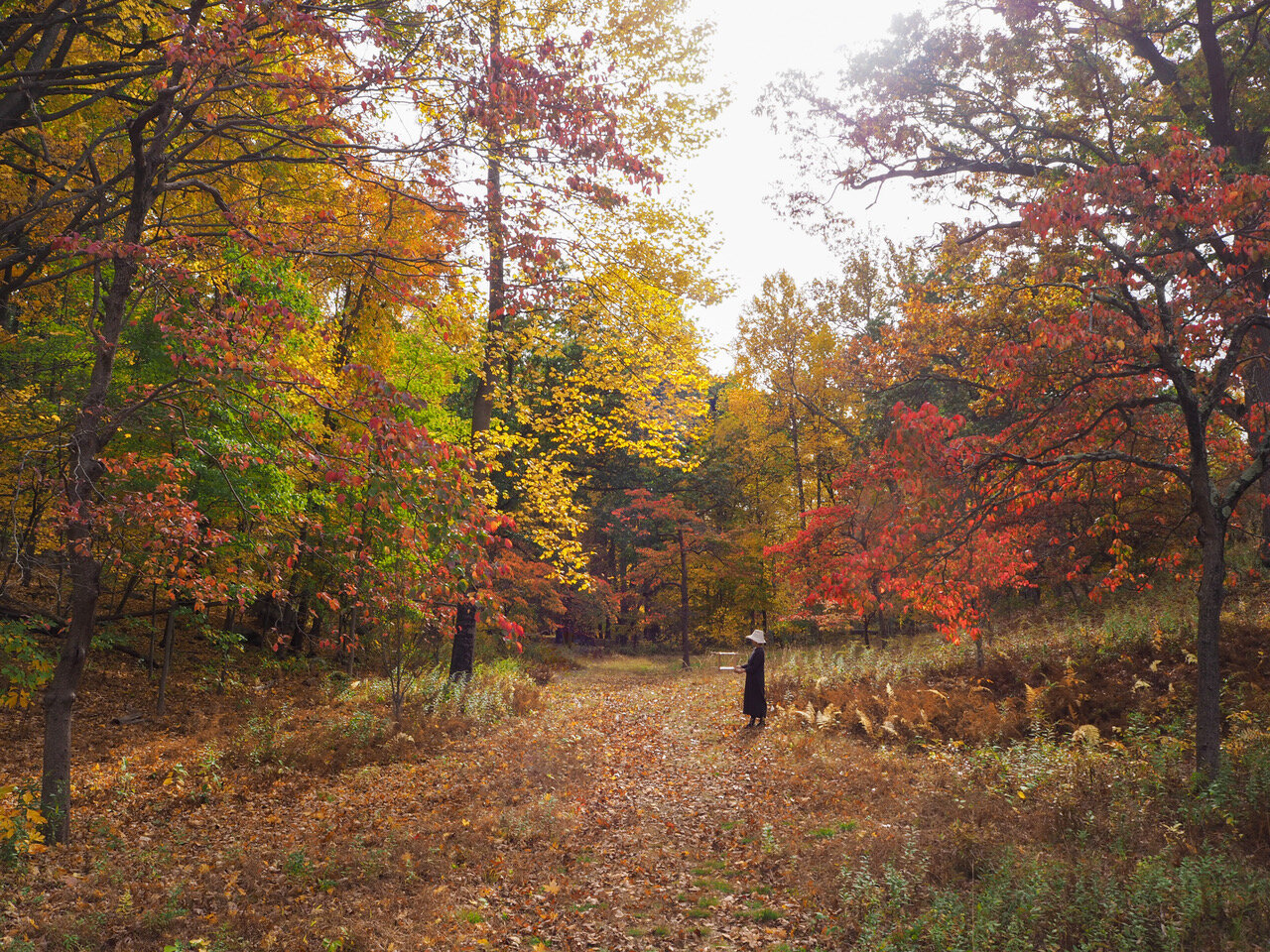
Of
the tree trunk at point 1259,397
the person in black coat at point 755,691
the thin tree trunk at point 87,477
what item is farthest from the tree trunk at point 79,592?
the tree trunk at point 1259,397

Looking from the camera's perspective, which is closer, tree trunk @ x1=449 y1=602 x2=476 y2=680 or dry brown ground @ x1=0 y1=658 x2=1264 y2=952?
dry brown ground @ x1=0 y1=658 x2=1264 y2=952

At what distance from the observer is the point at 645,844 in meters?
7.58

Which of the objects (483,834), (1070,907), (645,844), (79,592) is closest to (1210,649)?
(1070,907)

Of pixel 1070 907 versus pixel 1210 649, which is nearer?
pixel 1070 907

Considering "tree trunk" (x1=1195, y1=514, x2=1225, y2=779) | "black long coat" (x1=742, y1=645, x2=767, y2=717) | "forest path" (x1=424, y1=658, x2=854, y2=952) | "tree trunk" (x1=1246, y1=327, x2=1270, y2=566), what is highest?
"tree trunk" (x1=1246, y1=327, x2=1270, y2=566)

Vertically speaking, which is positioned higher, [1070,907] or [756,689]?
[1070,907]

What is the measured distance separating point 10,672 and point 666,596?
29.6 m

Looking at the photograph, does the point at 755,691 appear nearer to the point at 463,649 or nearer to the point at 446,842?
the point at 463,649

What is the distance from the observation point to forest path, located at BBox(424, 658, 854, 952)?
18.6 ft

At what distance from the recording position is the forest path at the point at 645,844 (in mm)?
5668

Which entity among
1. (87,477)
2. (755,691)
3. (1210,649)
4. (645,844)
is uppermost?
(87,477)

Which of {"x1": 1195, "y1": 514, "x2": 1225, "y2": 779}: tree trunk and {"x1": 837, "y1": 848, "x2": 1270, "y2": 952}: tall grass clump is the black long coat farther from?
{"x1": 837, "y1": 848, "x2": 1270, "y2": 952}: tall grass clump

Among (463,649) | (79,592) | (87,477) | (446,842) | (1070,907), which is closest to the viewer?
(1070,907)

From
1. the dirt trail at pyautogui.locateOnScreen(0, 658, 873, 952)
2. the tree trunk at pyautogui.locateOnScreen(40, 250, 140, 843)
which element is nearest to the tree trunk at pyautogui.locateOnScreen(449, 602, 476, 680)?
the dirt trail at pyautogui.locateOnScreen(0, 658, 873, 952)
